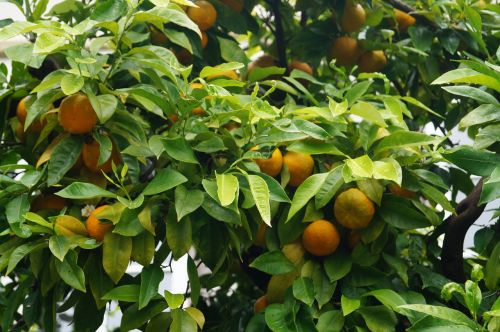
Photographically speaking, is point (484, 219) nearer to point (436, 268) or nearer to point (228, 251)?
point (436, 268)

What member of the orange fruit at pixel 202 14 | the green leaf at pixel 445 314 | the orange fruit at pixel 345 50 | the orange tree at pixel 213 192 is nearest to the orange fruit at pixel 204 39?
the orange fruit at pixel 202 14

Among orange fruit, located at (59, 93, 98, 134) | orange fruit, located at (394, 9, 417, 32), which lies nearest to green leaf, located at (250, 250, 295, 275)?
orange fruit, located at (59, 93, 98, 134)

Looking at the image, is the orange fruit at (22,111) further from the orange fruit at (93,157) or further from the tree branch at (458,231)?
the tree branch at (458,231)

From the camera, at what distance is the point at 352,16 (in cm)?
162

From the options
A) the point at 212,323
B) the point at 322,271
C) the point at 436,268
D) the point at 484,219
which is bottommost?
the point at 484,219

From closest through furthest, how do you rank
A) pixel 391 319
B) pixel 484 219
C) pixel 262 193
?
pixel 262 193, pixel 391 319, pixel 484 219

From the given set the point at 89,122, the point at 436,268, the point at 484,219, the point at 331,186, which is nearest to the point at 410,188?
the point at 331,186

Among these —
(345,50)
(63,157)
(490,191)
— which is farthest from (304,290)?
(345,50)

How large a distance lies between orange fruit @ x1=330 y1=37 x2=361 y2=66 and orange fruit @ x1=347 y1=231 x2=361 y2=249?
519mm

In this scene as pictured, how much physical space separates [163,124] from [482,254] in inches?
24.8

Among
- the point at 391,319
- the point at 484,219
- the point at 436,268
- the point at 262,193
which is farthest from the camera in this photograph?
the point at 484,219

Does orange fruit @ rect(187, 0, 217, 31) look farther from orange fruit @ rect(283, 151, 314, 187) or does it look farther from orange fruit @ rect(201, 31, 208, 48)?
orange fruit @ rect(283, 151, 314, 187)

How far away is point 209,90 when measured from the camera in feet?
3.63

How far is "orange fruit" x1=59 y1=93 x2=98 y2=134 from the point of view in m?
1.16
